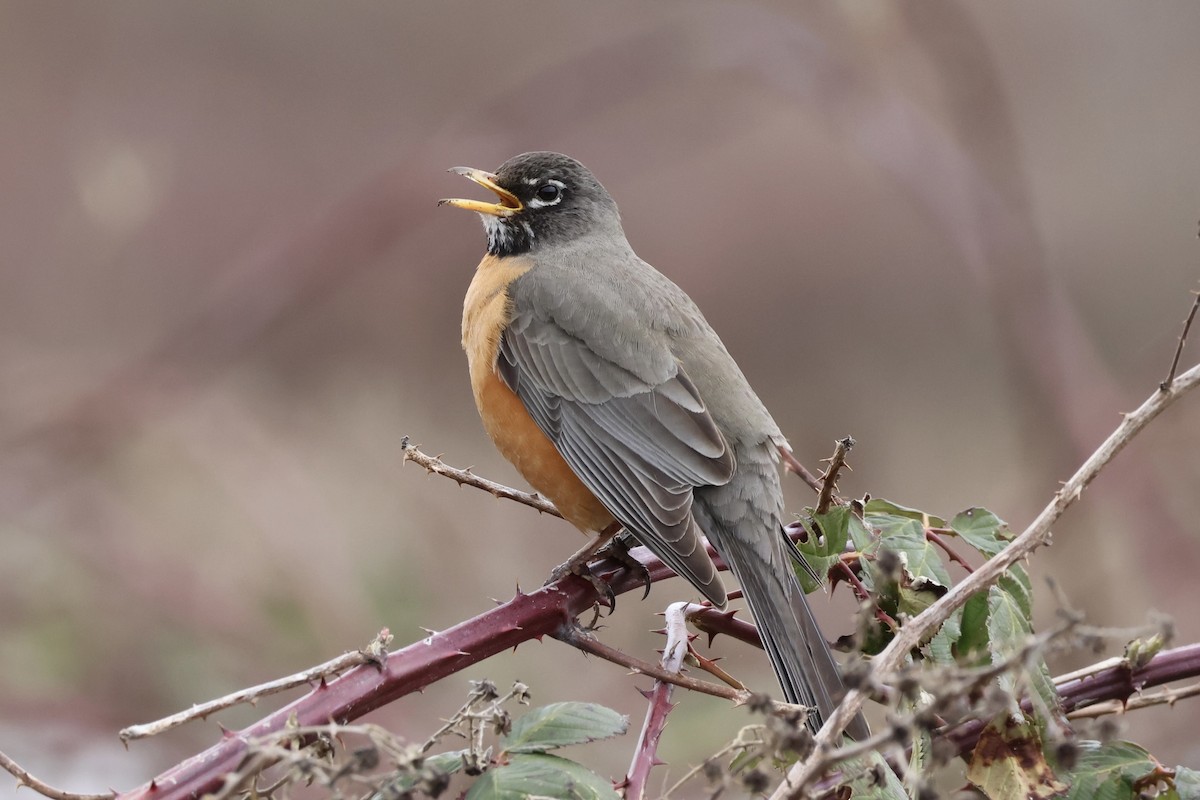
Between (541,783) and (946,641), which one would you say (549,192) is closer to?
(946,641)

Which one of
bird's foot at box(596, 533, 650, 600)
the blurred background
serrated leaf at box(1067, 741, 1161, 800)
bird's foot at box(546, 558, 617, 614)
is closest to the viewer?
serrated leaf at box(1067, 741, 1161, 800)

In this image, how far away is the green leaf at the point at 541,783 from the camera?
1806mm

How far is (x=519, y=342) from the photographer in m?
4.08

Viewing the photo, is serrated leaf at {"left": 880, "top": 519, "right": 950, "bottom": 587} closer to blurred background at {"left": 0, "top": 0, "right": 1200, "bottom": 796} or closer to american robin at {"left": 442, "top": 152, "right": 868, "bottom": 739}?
american robin at {"left": 442, "top": 152, "right": 868, "bottom": 739}

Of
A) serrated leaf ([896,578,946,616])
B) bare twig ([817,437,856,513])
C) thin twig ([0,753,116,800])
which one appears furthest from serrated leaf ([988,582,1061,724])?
thin twig ([0,753,116,800])

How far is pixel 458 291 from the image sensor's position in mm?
12297

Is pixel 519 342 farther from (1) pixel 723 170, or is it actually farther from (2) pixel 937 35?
(1) pixel 723 170

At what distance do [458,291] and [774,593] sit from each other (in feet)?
31.3

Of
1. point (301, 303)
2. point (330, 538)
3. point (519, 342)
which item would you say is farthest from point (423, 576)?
point (519, 342)

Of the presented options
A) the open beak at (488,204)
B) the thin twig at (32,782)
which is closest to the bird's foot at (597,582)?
the thin twig at (32,782)

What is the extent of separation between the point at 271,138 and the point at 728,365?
35.9ft

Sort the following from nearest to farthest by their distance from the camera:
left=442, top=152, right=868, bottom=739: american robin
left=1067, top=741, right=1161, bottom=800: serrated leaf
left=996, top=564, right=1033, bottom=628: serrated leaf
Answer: left=1067, top=741, right=1161, bottom=800: serrated leaf < left=996, top=564, right=1033, bottom=628: serrated leaf < left=442, top=152, right=868, bottom=739: american robin

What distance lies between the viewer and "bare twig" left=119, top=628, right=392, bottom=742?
183 centimetres

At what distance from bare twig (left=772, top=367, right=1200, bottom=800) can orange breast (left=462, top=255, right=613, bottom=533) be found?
6.05 feet
